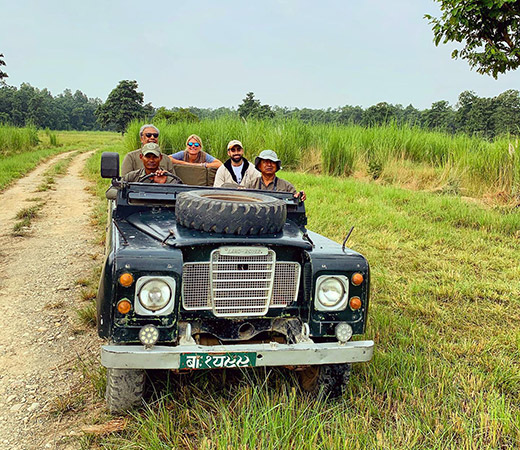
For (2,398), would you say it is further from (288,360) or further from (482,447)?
(482,447)

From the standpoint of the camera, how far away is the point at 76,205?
32.5 feet

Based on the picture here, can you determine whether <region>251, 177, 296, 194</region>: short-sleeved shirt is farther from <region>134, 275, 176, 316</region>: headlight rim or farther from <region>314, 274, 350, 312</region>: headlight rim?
<region>134, 275, 176, 316</region>: headlight rim

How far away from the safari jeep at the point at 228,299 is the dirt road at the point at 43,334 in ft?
1.43

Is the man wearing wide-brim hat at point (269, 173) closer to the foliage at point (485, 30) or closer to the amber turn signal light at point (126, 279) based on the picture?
the amber turn signal light at point (126, 279)

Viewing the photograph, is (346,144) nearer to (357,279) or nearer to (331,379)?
(357,279)

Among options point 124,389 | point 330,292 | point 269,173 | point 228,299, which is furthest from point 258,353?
point 269,173

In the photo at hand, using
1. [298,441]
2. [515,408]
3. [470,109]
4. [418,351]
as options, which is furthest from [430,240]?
[470,109]

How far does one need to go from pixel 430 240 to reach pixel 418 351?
144 inches

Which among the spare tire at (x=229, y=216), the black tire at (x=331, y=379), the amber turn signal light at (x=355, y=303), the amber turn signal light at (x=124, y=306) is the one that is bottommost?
the black tire at (x=331, y=379)

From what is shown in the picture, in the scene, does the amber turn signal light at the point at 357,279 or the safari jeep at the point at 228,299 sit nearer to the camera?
the safari jeep at the point at 228,299

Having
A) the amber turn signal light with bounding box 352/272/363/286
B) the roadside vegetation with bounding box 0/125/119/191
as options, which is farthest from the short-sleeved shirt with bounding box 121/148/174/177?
the roadside vegetation with bounding box 0/125/119/191

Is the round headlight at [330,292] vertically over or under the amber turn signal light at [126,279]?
under

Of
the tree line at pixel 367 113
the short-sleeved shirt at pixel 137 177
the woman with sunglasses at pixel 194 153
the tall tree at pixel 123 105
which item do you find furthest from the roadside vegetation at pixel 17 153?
the tall tree at pixel 123 105

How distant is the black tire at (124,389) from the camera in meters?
2.65
